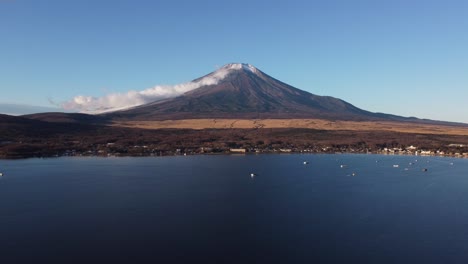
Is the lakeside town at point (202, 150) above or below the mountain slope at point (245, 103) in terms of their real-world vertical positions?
below

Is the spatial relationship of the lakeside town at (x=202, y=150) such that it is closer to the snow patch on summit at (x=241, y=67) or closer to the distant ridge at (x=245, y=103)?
the distant ridge at (x=245, y=103)

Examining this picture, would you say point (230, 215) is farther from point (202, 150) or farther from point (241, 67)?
point (241, 67)

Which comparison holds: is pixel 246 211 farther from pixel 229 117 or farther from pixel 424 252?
pixel 229 117

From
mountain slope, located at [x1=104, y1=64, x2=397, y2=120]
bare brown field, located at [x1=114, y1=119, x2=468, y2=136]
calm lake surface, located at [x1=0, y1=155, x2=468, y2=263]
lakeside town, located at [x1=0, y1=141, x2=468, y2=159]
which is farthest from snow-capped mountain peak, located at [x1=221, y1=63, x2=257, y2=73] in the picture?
calm lake surface, located at [x1=0, y1=155, x2=468, y2=263]

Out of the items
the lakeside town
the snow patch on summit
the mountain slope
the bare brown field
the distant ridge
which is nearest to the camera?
the lakeside town

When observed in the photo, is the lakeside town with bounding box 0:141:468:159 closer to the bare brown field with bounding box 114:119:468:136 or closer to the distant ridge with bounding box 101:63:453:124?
the bare brown field with bounding box 114:119:468:136

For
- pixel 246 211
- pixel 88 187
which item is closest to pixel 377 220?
pixel 246 211

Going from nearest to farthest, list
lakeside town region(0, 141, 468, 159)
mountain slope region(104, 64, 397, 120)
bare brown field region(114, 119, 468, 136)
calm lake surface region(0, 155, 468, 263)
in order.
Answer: calm lake surface region(0, 155, 468, 263) → lakeside town region(0, 141, 468, 159) → bare brown field region(114, 119, 468, 136) → mountain slope region(104, 64, 397, 120)

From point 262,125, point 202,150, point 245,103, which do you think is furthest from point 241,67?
point 202,150

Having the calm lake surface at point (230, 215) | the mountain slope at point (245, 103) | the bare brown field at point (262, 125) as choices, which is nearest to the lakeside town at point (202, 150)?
the calm lake surface at point (230, 215)
